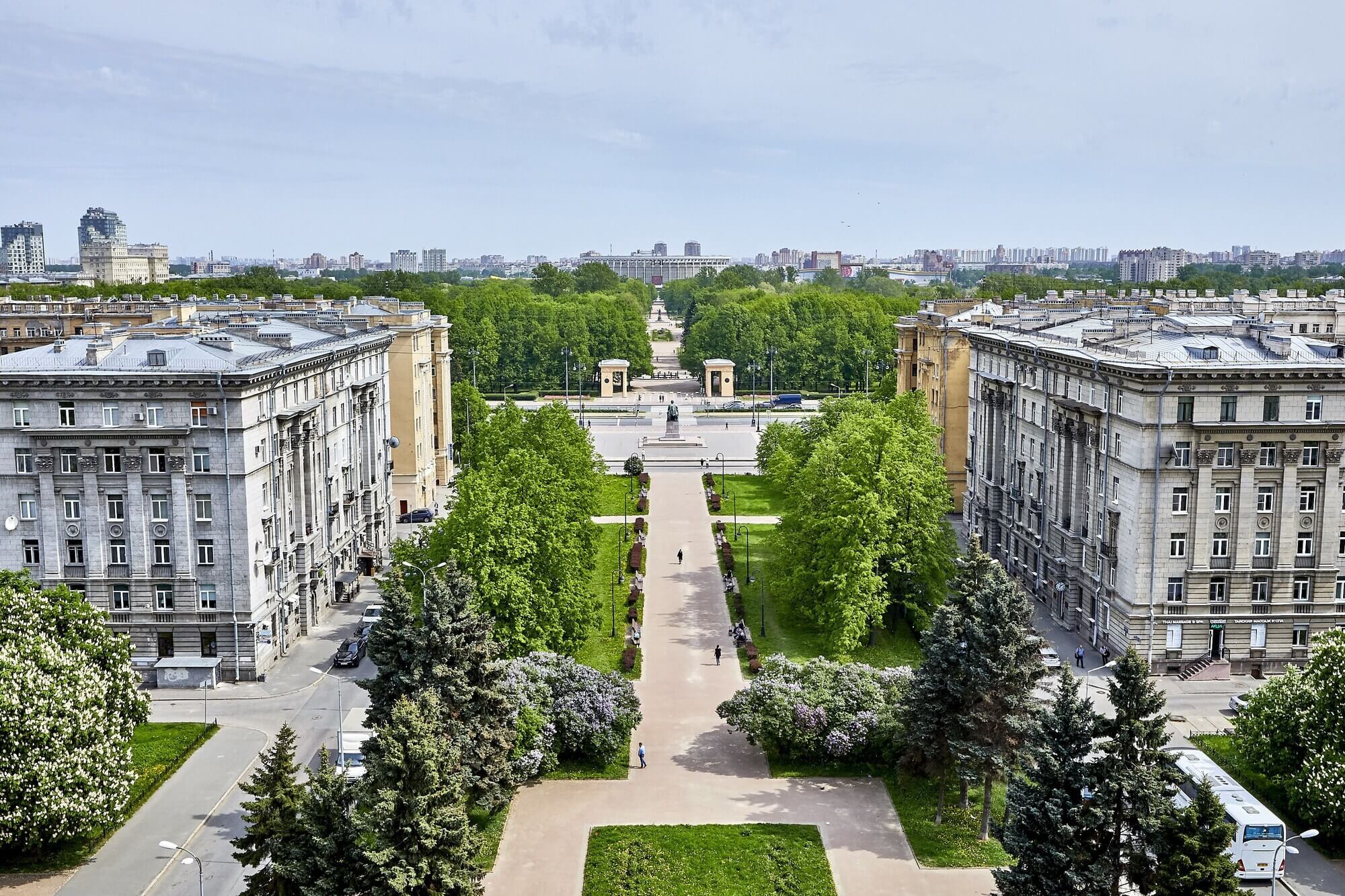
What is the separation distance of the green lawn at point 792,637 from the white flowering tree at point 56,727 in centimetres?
2810

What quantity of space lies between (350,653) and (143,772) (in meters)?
13.8

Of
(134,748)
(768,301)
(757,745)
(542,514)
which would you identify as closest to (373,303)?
(542,514)

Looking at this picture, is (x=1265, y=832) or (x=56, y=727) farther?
(x=56, y=727)

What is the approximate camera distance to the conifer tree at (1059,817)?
33.0 metres

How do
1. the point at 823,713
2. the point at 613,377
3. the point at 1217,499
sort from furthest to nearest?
1. the point at 613,377
2. the point at 1217,499
3. the point at 823,713

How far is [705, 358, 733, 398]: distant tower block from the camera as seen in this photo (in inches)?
6614

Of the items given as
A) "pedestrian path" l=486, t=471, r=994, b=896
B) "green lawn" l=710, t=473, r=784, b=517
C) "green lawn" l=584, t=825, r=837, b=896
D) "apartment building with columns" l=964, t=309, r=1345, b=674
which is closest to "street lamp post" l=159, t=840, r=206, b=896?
"pedestrian path" l=486, t=471, r=994, b=896

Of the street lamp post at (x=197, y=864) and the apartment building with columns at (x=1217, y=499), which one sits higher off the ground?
the apartment building with columns at (x=1217, y=499)

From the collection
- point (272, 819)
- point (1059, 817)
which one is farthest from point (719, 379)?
point (1059, 817)

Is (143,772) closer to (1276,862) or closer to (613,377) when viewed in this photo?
(1276,862)

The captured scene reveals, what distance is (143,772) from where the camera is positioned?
46.9 metres

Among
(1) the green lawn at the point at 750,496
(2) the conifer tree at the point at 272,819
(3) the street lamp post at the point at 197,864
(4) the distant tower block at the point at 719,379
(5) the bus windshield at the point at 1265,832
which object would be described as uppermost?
(4) the distant tower block at the point at 719,379

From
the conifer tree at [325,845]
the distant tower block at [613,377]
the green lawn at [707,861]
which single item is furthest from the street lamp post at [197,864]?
the distant tower block at [613,377]

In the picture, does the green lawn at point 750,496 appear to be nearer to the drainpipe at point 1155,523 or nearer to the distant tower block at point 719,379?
the drainpipe at point 1155,523
